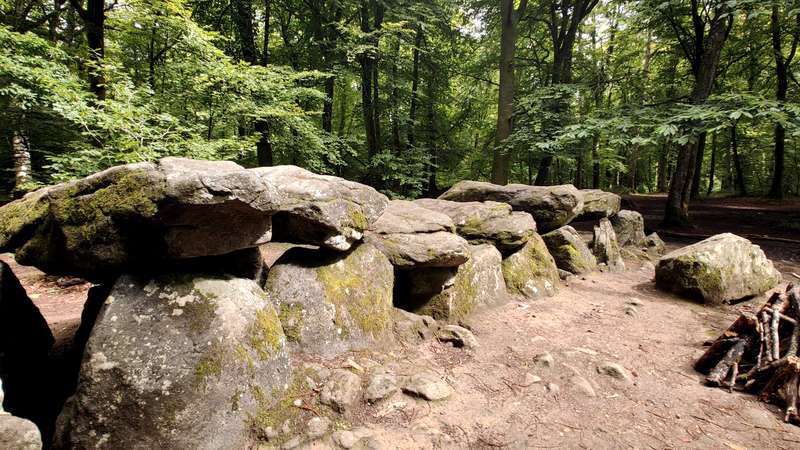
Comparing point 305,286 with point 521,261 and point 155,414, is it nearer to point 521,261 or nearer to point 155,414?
point 155,414

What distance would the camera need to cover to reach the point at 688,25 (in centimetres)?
1212

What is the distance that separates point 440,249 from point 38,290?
674 cm

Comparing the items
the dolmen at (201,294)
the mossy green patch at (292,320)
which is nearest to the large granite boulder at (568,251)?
the dolmen at (201,294)

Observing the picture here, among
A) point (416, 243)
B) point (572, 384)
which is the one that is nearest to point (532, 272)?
point (416, 243)

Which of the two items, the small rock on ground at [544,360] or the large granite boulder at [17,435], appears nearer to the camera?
the large granite boulder at [17,435]

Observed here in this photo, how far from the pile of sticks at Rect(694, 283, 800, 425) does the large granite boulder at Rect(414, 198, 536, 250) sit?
Answer: 9.15ft

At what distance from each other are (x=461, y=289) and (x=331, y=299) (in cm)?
209

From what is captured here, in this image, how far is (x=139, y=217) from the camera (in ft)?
7.48

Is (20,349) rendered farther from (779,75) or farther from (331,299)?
(779,75)

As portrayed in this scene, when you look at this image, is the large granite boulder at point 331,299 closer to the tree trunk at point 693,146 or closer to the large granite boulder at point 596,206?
the large granite boulder at point 596,206

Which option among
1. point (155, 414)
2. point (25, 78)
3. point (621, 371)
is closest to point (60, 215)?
point (155, 414)

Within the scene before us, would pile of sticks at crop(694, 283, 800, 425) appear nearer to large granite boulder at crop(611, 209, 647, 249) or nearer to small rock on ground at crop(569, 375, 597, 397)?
small rock on ground at crop(569, 375, 597, 397)

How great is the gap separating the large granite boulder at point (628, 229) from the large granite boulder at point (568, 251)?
222 cm

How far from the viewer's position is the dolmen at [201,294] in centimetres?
224
